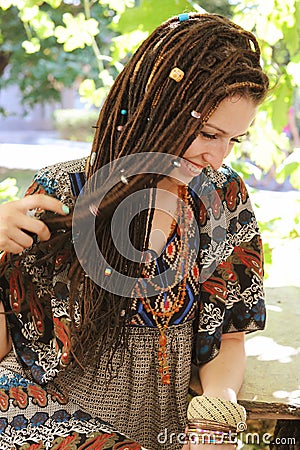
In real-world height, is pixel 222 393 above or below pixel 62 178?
below

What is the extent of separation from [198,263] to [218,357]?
189 mm

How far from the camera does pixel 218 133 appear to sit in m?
1.18

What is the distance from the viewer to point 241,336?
1416 millimetres

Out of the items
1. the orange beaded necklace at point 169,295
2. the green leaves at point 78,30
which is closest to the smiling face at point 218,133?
the orange beaded necklace at point 169,295

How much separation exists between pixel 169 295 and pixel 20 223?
0.33 m

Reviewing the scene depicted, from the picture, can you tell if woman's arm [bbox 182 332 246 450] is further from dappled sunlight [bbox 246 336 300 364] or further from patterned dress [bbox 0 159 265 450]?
dappled sunlight [bbox 246 336 300 364]

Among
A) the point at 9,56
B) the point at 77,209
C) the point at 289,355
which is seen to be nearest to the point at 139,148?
the point at 77,209

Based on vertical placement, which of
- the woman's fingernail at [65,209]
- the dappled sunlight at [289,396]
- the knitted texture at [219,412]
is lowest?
the dappled sunlight at [289,396]

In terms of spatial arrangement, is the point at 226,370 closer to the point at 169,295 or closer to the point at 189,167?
the point at 169,295

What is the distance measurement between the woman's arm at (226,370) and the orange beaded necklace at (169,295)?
0.08 m

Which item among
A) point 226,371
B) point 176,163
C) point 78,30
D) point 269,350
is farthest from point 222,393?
point 78,30

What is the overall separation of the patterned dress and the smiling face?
17cm

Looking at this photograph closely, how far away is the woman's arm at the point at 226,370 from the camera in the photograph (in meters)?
1.28

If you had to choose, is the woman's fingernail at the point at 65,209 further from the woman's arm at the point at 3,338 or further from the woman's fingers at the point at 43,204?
the woman's arm at the point at 3,338
